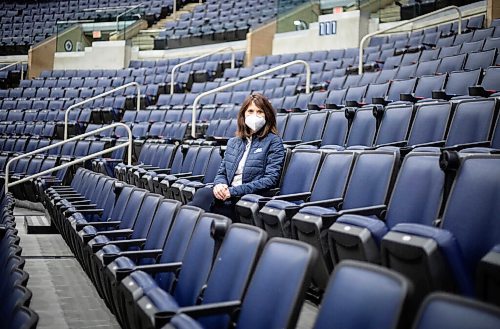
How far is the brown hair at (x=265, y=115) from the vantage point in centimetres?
104

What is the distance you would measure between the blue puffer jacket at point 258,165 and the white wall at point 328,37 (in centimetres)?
226

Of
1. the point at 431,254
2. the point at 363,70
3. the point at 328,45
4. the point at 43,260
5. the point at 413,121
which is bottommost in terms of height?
the point at 43,260

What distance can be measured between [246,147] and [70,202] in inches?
20.0

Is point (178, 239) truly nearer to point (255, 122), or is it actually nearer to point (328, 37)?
point (255, 122)

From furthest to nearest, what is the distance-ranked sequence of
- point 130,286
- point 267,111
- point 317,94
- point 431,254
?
point 317,94 → point 267,111 → point 130,286 → point 431,254

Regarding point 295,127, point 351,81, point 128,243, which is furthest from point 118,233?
point 351,81

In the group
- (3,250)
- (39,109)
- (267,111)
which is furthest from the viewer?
(39,109)

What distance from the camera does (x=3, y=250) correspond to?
0.88 metres

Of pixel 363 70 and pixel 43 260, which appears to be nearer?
pixel 43 260

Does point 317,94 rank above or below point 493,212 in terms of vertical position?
above

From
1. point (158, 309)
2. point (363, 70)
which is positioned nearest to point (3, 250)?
point (158, 309)

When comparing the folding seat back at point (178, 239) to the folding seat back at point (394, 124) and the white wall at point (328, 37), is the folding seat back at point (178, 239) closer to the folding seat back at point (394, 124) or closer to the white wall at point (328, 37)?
the folding seat back at point (394, 124)

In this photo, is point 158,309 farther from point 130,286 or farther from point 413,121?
point 413,121

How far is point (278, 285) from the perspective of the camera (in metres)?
0.44
